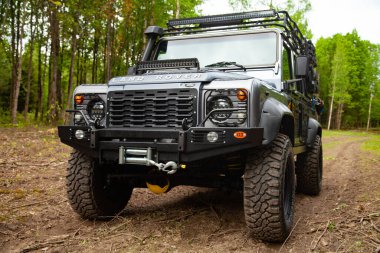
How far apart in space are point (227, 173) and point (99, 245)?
1.54 meters

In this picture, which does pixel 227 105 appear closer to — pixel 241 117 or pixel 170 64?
pixel 241 117

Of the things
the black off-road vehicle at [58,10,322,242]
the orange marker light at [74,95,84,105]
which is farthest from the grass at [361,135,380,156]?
the orange marker light at [74,95,84,105]

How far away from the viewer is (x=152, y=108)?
352 cm

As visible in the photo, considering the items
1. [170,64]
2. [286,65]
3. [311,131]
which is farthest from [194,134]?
[311,131]

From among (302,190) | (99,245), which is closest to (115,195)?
(99,245)

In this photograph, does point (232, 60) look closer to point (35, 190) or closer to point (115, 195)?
point (115, 195)

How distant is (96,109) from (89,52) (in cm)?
2676

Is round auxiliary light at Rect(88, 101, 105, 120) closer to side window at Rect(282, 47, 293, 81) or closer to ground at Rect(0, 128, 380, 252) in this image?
ground at Rect(0, 128, 380, 252)

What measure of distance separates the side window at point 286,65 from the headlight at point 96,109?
229 centimetres

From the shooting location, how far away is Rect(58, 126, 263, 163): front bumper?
3.12 m

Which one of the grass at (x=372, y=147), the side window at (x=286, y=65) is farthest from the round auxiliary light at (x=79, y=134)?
the grass at (x=372, y=147)

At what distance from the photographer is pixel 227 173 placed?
4051 millimetres

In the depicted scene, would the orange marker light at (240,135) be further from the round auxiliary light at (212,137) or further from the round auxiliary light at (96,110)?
the round auxiliary light at (96,110)

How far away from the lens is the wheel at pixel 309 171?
5836 mm
